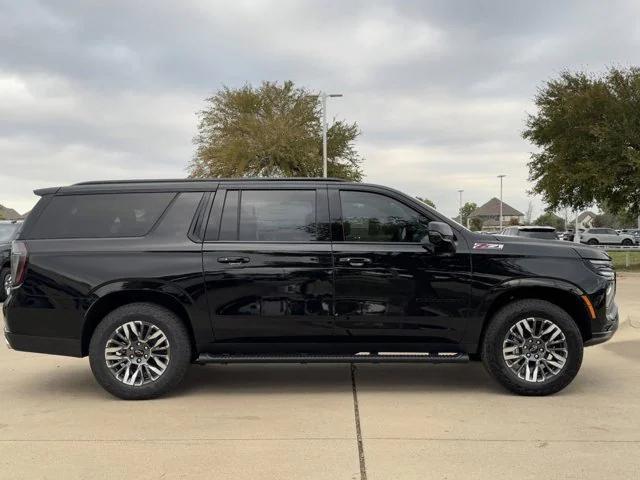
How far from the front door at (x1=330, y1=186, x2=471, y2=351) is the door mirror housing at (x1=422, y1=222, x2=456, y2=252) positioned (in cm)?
6

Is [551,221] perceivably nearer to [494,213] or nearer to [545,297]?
[494,213]

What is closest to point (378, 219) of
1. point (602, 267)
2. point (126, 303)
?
point (602, 267)

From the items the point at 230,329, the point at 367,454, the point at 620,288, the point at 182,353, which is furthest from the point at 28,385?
the point at 620,288

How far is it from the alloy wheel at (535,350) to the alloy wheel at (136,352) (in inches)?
115

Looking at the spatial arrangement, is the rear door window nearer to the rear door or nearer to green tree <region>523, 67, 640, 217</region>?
the rear door

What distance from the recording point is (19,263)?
17.2 ft

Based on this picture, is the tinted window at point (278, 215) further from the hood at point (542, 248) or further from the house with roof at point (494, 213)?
the house with roof at point (494, 213)

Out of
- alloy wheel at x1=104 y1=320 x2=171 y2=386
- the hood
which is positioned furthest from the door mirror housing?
alloy wheel at x1=104 y1=320 x2=171 y2=386

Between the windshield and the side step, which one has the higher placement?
the windshield

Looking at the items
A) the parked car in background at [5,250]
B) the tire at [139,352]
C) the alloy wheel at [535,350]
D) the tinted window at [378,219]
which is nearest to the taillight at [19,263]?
the tire at [139,352]

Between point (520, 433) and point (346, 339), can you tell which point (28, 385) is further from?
point (520, 433)

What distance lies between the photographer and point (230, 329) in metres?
5.21

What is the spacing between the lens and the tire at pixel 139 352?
5168mm

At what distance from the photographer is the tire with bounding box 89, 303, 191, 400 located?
5.17 metres
